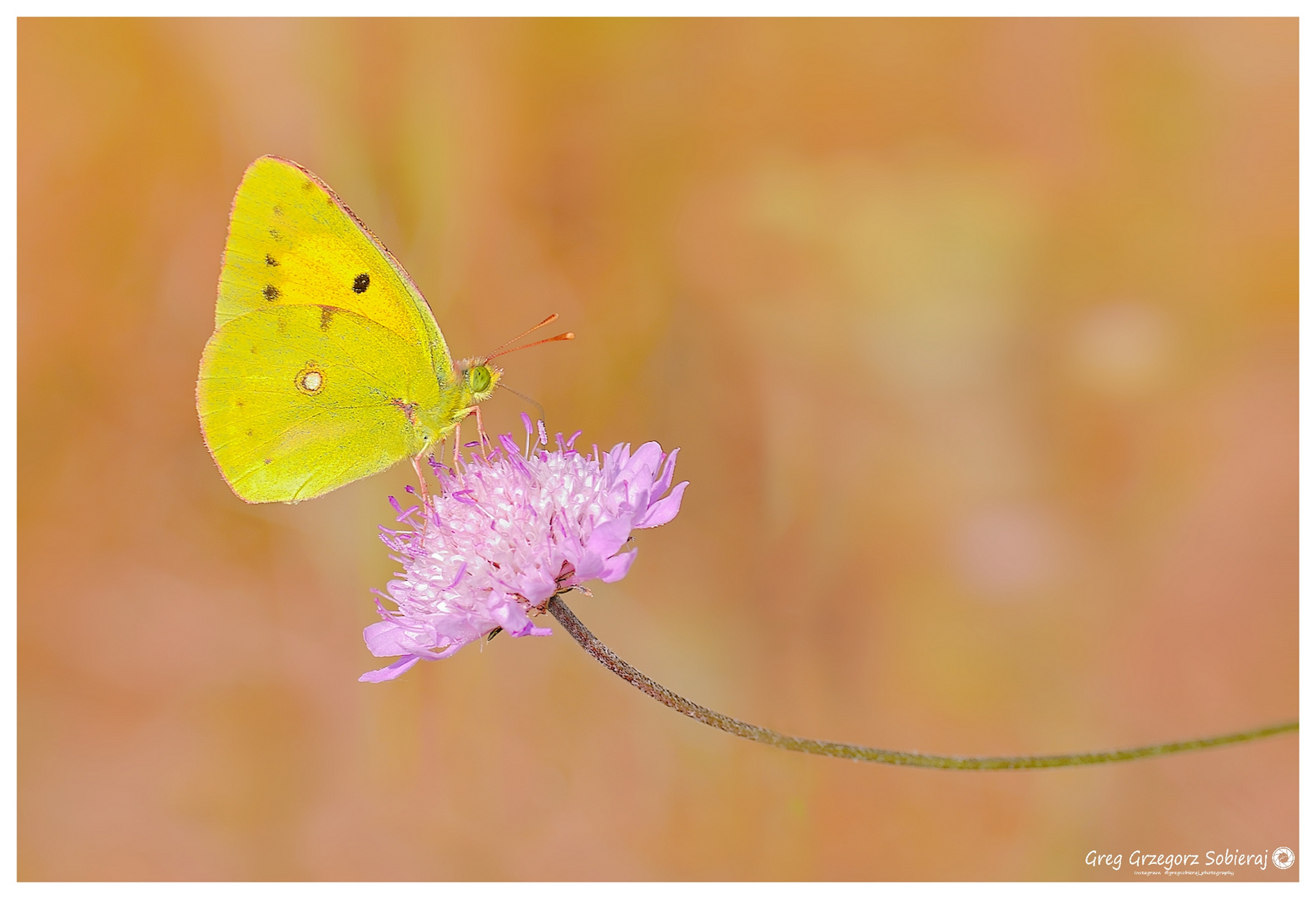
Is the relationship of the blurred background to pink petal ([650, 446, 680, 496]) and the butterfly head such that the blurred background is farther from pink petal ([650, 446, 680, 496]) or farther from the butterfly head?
pink petal ([650, 446, 680, 496])

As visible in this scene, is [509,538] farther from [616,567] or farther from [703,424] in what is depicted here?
[703,424]

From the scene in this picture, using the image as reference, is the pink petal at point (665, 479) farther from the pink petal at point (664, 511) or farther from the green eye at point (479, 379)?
the green eye at point (479, 379)

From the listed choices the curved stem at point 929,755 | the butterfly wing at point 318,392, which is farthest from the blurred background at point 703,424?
the curved stem at point 929,755

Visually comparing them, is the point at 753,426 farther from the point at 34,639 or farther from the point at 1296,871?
the point at 34,639

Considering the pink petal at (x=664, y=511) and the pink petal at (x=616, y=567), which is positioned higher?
the pink petal at (x=664, y=511)

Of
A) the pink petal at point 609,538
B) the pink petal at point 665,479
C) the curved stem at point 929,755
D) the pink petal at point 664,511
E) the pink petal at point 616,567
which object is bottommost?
the curved stem at point 929,755
